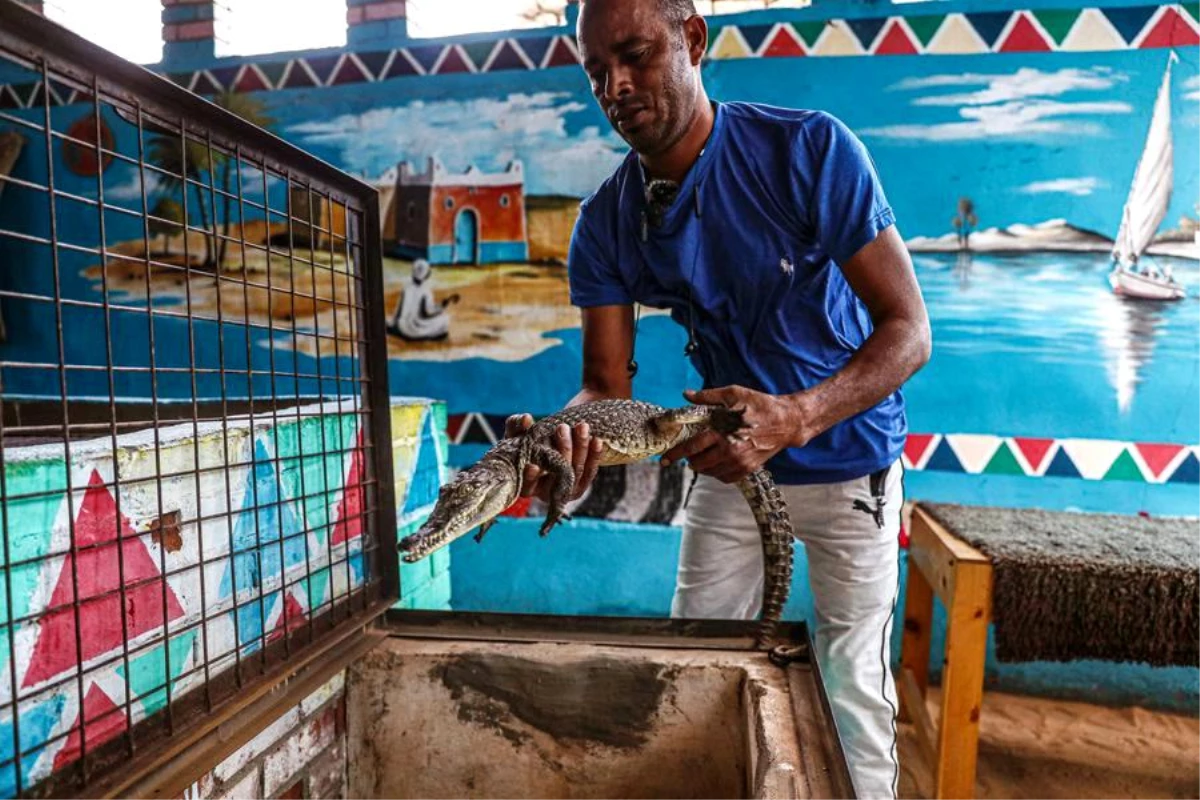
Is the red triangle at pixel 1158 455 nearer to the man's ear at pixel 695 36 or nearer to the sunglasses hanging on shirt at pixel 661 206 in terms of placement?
the sunglasses hanging on shirt at pixel 661 206

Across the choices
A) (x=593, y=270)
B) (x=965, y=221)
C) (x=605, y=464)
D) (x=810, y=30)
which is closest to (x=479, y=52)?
(x=810, y=30)

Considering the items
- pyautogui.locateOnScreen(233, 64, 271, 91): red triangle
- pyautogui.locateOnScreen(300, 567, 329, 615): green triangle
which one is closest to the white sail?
pyautogui.locateOnScreen(300, 567, 329, 615): green triangle

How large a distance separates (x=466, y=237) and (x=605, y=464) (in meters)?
2.38

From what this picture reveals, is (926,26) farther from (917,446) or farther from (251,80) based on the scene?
(251,80)

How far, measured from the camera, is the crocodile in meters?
1.48

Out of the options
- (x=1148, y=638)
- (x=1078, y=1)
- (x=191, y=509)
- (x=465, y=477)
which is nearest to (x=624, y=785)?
(x=465, y=477)

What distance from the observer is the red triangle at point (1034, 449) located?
3336 mm

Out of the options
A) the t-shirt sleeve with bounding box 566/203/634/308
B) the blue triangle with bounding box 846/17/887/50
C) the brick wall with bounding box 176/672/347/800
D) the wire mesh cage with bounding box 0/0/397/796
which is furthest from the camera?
the blue triangle with bounding box 846/17/887/50

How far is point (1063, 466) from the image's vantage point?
131 inches

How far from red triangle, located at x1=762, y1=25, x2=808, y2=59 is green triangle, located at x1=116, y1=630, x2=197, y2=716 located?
3278mm

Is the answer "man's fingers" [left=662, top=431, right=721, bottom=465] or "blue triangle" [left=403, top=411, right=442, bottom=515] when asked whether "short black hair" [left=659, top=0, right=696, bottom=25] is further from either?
"blue triangle" [left=403, top=411, right=442, bottom=515]

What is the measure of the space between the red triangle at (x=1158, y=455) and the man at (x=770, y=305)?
2.08 meters

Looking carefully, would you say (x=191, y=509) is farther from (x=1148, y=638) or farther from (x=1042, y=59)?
(x=1042, y=59)

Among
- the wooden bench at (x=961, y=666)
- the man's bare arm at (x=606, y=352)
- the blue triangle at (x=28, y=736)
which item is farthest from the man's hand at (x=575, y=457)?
the wooden bench at (x=961, y=666)
